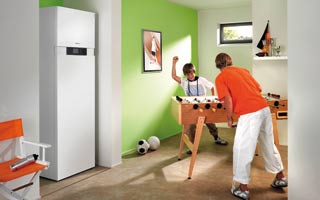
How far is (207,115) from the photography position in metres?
4.17

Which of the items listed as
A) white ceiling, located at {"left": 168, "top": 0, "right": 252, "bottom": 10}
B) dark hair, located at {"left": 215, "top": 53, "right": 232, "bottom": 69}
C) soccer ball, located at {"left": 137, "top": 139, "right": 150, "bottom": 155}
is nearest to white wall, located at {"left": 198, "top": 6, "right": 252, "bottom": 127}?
white ceiling, located at {"left": 168, "top": 0, "right": 252, "bottom": 10}

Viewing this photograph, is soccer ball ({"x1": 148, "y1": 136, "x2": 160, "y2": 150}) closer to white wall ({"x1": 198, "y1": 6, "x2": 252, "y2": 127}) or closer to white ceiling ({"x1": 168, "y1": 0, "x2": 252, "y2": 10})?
white wall ({"x1": 198, "y1": 6, "x2": 252, "y2": 127})

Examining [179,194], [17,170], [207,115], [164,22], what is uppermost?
[164,22]

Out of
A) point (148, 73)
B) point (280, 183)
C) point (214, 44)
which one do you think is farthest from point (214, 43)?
point (280, 183)

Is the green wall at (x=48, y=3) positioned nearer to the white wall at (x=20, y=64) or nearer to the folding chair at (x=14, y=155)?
the white wall at (x=20, y=64)

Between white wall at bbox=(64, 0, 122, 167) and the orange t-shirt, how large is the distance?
5.35 feet

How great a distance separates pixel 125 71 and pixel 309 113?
3147 mm

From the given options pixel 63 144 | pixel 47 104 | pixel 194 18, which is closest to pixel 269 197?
pixel 63 144

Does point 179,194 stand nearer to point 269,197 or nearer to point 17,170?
point 269,197

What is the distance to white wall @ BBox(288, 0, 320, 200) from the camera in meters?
2.87

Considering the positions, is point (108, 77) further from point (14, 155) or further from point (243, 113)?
point (243, 113)

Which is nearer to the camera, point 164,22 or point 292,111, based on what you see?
point 292,111

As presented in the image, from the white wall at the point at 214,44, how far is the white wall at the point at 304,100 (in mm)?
4418

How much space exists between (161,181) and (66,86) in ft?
5.33
